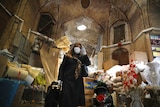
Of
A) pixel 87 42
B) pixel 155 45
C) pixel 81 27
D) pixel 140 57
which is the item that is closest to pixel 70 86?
pixel 140 57

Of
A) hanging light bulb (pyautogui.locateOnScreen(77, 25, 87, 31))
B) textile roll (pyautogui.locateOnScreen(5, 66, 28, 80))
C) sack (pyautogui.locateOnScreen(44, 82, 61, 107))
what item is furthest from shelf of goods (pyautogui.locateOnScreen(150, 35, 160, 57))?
textile roll (pyautogui.locateOnScreen(5, 66, 28, 80))

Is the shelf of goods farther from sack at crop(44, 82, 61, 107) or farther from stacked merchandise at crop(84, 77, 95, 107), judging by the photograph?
sack at crop(44, 82, 61, 107)

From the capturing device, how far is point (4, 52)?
406 centimetres

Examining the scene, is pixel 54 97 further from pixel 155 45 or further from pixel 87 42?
pixel 87 42

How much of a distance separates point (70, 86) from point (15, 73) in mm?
2261

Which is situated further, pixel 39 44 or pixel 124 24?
pixel 124 24

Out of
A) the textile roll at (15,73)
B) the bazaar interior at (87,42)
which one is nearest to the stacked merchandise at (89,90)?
the bazaar interior at (87,42)

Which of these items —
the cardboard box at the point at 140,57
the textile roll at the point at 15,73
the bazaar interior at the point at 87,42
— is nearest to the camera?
the bazaar interior at the point at 87,42

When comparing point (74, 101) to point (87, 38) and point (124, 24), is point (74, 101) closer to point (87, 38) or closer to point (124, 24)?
point (124, 24)

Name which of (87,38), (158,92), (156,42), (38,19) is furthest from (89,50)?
(158,92)

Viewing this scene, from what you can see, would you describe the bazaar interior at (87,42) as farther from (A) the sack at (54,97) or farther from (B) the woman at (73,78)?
(A) the sack at (54,97)

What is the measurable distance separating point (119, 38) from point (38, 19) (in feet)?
14.5

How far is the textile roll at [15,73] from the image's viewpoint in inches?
133

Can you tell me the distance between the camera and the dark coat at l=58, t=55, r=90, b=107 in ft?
6.43
